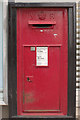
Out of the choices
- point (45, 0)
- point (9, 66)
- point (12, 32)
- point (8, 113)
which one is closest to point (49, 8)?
point (45, 0)

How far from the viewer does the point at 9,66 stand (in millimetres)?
3938

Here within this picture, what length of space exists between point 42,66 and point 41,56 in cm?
25

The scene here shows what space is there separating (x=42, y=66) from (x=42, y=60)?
0.48 feet

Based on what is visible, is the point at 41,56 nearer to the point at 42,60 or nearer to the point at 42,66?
the point at 42,60

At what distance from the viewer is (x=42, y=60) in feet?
12.8

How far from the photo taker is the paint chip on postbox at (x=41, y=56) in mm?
3902

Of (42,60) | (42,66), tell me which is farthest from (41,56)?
→ (42,66)

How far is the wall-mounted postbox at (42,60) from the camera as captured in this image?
3865 mm

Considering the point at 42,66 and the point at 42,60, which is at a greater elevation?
the point at 42,60

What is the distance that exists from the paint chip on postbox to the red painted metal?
0.24 feet

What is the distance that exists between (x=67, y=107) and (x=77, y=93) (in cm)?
43

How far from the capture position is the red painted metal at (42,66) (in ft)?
12.7

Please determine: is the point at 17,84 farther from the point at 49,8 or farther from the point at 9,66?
the point at 49,8

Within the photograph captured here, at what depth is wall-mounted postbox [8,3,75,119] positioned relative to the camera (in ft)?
12.7
